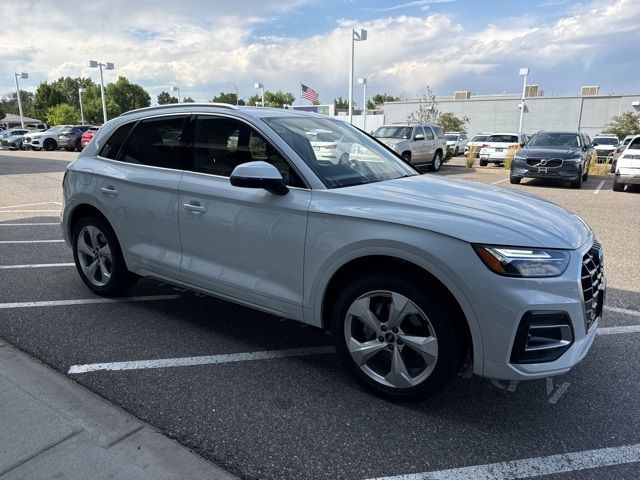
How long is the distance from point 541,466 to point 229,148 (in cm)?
286

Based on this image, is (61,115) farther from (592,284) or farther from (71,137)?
(592,284)

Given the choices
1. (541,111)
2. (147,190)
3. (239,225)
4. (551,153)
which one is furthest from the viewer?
(541,111)

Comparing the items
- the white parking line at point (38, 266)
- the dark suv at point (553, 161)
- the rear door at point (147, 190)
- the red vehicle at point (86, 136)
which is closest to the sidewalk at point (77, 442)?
the rear door at point (147, 190)

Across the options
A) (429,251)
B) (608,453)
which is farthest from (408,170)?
(608,453)

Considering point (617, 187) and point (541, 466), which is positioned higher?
point (541, 466)

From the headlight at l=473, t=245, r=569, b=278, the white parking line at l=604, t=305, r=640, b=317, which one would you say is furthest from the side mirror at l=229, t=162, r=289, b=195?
the white parking line at l=604, t=305, r=640, b=317

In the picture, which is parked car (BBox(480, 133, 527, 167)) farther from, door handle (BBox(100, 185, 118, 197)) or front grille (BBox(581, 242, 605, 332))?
door handle (BBox(100, 185, 118, 197))

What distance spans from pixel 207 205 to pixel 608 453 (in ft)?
9.60

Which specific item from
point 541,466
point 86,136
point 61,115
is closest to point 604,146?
point 541,466

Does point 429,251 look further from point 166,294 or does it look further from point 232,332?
point 166,294

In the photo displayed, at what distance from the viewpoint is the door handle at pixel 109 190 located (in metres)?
4.32

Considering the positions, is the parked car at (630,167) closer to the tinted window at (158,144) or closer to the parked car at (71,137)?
the tinted window at (158,144)

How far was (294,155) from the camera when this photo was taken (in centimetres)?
337

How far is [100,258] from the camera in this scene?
4672 millimetres
